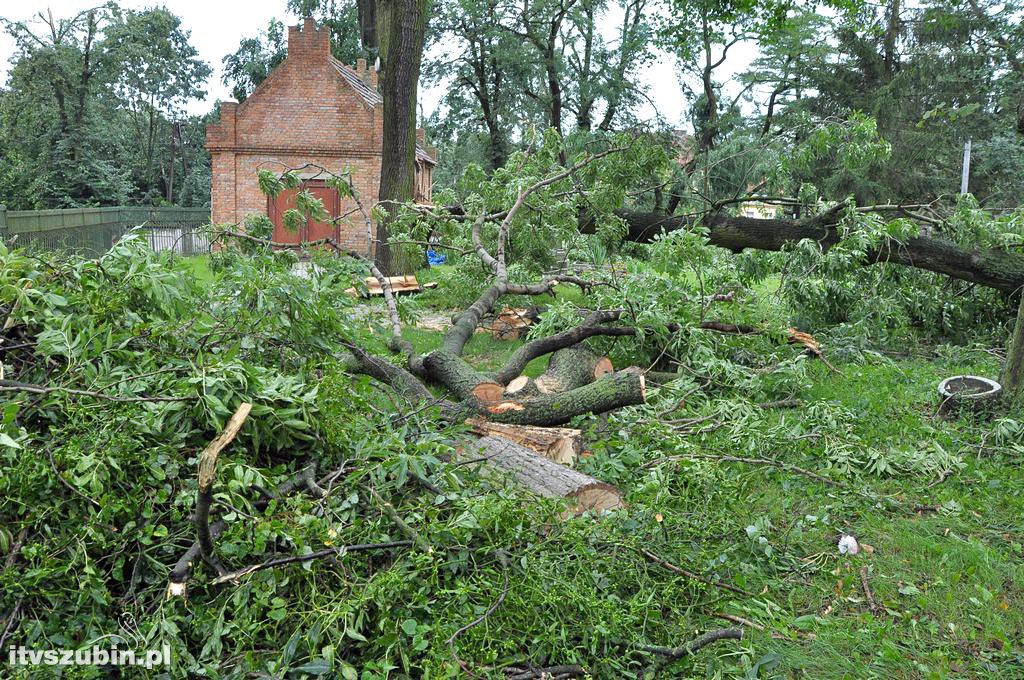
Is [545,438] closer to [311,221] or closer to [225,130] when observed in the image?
[311,221]

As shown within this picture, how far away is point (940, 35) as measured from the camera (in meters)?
21.9

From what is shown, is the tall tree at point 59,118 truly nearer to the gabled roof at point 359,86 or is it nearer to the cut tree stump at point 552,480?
the gabled roof at point 359,86

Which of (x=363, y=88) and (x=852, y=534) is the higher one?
(x=363, y=88)

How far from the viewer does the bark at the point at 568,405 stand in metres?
5.87

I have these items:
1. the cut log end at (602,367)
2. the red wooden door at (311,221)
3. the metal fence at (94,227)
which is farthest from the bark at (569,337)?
the red wooden door at (311,221)

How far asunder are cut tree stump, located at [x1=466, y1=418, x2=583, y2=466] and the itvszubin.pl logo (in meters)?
2.62

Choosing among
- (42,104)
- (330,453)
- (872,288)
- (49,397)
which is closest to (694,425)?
(330,453)

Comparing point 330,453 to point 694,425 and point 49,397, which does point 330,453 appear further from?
point 694,425

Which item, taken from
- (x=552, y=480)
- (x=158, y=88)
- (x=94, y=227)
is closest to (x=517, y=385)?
(x=552, y=480)

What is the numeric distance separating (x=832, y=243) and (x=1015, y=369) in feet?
12.5

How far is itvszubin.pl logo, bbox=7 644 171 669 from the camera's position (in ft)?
8.78

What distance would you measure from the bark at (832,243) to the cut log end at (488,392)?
4.68 m

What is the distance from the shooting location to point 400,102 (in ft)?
45.2

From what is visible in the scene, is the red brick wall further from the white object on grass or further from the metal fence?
the white object on grass
